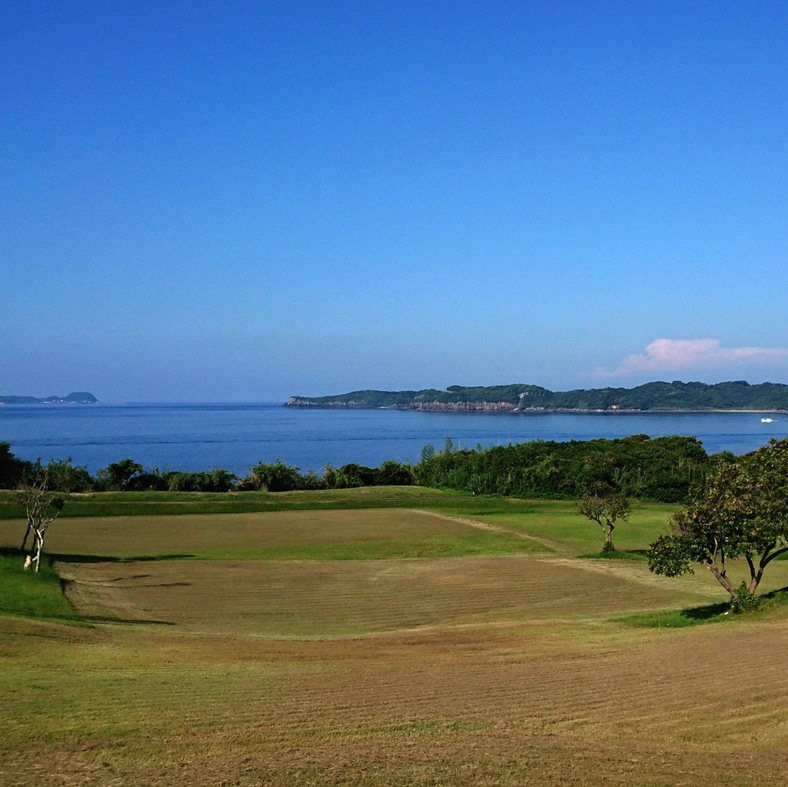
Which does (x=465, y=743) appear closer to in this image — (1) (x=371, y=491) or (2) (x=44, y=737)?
(2) (x=44, y=737)

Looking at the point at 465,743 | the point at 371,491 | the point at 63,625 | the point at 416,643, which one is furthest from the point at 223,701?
the point at 371,491

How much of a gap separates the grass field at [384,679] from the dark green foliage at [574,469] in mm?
44226

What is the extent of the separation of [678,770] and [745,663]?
7459mm

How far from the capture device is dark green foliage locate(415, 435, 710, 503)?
82.9 meters

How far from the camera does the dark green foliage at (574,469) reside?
8294 centimetres

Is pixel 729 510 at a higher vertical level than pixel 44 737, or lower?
higher

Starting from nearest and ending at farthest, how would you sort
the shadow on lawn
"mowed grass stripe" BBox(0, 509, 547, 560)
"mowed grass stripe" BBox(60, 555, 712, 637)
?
1. the shadow on lawn
2. "mowed grass stripe" BBox(60, 555, 712, 637)
3. "mowed grass stripe" BBox(0, 509, 547, 560)

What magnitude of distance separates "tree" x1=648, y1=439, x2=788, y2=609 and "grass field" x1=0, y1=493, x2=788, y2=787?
7.92ft

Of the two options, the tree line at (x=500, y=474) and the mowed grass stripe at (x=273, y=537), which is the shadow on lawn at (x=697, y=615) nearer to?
the mowed grass stripe at (x=273, y=537)

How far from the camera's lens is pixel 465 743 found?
1292cm

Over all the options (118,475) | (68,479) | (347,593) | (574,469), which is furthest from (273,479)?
(347,593)

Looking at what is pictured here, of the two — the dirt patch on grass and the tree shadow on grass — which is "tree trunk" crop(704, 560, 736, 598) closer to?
the dirt patch on grass

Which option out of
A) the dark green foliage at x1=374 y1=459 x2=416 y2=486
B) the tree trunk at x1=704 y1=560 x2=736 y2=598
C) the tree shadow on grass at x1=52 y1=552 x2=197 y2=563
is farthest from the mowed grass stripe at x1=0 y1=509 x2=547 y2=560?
the dark green foliage at x1=374 y1=459 x2=416 y2=486

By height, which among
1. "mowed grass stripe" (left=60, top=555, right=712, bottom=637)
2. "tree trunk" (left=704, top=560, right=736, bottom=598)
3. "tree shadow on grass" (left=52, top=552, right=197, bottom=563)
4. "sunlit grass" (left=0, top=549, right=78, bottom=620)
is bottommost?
"tree shadow on grass" (left=52, top=552, right=197, bottom=563)
